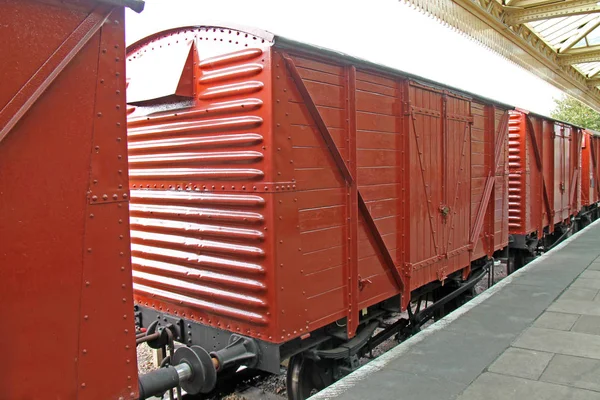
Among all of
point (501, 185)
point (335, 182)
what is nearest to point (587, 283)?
point (501, 185)

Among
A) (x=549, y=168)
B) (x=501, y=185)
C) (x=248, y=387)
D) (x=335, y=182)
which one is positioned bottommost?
(x=248, y=387)

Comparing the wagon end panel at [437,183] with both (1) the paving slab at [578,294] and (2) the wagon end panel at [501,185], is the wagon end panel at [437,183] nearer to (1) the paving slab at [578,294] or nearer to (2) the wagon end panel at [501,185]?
(2) the wagon end panel at [501,185]

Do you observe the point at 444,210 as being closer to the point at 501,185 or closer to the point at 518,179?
the point at 501,185

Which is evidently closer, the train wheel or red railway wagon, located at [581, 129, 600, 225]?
the train wheel

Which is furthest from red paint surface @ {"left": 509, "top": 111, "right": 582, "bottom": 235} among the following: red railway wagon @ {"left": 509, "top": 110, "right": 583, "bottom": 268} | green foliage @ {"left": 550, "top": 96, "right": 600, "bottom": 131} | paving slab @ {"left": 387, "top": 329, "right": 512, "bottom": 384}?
green foliage @ {"left": 550, "top": 96, "right": 600, "bottom": 131}

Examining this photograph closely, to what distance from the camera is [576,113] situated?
31.7 m

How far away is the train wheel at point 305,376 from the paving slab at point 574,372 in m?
1.84

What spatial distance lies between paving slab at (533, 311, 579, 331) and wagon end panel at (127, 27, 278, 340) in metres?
3.33

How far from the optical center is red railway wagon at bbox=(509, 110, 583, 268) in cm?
907

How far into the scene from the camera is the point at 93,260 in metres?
2.28

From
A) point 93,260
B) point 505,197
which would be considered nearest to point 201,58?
point 93,260

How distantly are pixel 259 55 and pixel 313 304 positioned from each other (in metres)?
1.99

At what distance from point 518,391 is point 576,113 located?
1333 inches

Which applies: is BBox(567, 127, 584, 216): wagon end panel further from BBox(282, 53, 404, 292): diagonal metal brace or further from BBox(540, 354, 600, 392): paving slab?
BBox(282, 53, 404, 292): diagonal metal brace
